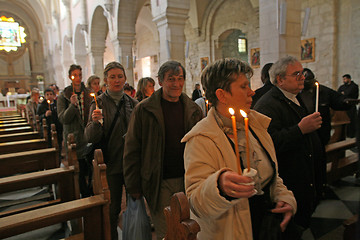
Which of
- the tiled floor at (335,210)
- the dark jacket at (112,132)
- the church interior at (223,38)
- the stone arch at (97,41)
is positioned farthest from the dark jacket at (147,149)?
the stone arch at (97,41)

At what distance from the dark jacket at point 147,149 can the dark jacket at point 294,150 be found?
0.64m

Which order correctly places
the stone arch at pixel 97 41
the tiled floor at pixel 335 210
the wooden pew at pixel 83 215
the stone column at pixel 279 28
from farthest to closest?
1. the stone arch at pixel 97 41
2. the stone column at pixel 279 28
3. the tiled floor at pixel 335 210
4. the wooden pew at pixel 83 215

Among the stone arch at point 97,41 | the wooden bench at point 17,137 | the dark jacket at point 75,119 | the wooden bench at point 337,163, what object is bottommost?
the wooden bench at point 337,163

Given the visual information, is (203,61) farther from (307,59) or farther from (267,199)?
(267,199)

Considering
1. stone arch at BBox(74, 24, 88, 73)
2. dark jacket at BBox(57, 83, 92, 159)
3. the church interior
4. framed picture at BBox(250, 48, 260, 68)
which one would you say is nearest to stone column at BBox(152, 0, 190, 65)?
the church interior

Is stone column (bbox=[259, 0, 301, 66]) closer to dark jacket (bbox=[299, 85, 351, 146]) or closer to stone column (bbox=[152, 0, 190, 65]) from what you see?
dark jacket (bbox=[299, 85, 351, 146])

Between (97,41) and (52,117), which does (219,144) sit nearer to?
(52,117)

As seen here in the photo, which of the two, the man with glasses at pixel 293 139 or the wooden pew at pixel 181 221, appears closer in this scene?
the wooden pew at pixel 181 221

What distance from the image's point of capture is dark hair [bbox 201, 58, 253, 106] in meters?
1.25

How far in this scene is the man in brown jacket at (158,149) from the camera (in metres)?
1.92

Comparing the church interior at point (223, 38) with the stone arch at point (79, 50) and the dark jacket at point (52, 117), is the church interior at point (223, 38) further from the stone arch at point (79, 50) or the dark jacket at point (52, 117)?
the dark jacket at point (52, 117)

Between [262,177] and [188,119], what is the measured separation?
841mm

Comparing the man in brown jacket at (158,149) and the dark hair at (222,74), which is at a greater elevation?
the dark hair at (222,74)

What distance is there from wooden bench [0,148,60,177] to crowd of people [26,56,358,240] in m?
0.48
